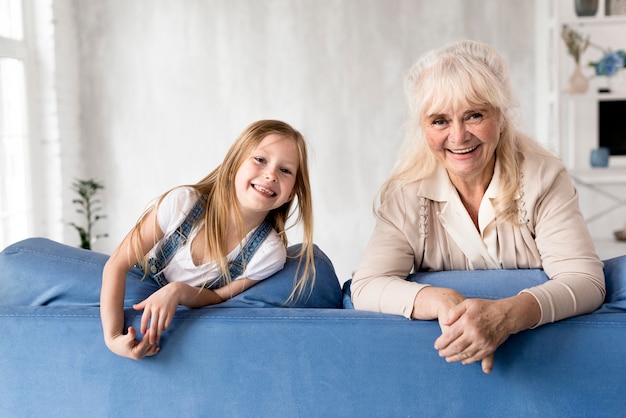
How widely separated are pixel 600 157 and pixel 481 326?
3955 millimetres

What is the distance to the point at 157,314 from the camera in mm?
1591

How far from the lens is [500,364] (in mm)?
1528

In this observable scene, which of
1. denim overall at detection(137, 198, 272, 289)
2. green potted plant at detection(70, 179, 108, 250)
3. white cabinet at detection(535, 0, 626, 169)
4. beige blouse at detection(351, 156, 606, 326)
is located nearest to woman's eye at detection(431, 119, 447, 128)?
beige blouse at detection(351, 156, 606, 326)

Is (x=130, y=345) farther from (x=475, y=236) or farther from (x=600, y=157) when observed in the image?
(x=600, y=157)

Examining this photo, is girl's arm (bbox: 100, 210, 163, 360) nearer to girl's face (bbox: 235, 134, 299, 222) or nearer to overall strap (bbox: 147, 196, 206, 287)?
overall strap (bbox: 147, 196, 206, 287)

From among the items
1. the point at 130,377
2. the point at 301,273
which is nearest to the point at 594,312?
the point at 301,273

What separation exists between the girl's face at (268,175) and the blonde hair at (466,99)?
0.89ft

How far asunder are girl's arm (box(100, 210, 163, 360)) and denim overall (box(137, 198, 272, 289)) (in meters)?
0.17

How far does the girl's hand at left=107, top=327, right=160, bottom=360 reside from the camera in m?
1.56

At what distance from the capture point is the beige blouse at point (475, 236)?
1762 millimetres

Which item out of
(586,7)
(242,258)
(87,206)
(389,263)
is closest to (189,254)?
(242,258)

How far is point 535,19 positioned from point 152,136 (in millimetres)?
3000

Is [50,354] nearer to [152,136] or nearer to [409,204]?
[409,204]

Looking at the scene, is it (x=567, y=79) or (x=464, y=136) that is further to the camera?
(x=567, y=79)
